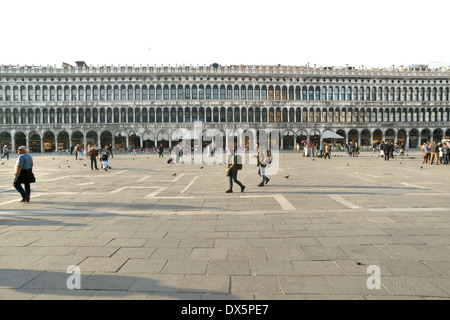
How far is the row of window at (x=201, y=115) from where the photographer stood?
54219mm

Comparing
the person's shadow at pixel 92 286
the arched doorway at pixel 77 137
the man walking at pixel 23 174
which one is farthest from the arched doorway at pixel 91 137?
the person's shadow at pixel 92 286

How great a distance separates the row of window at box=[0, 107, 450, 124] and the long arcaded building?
18cm

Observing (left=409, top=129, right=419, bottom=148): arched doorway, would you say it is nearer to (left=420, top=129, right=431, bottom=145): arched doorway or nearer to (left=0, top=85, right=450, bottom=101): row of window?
(left=420, top=129, right=431, bottom=145): arched doorway

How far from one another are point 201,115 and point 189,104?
3006mm

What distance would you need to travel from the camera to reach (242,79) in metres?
56.1

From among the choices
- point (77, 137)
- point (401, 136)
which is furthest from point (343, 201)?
point (401, 136)

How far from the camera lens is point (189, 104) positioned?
55281mm

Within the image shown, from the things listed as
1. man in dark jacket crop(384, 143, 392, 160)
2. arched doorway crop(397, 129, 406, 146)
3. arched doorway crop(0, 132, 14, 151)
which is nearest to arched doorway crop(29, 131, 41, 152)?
arched doorway crop(0, 132, 14, 151)

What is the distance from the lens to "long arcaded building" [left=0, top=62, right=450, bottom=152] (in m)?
54.1

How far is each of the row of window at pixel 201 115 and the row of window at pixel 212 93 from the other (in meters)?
2.21
